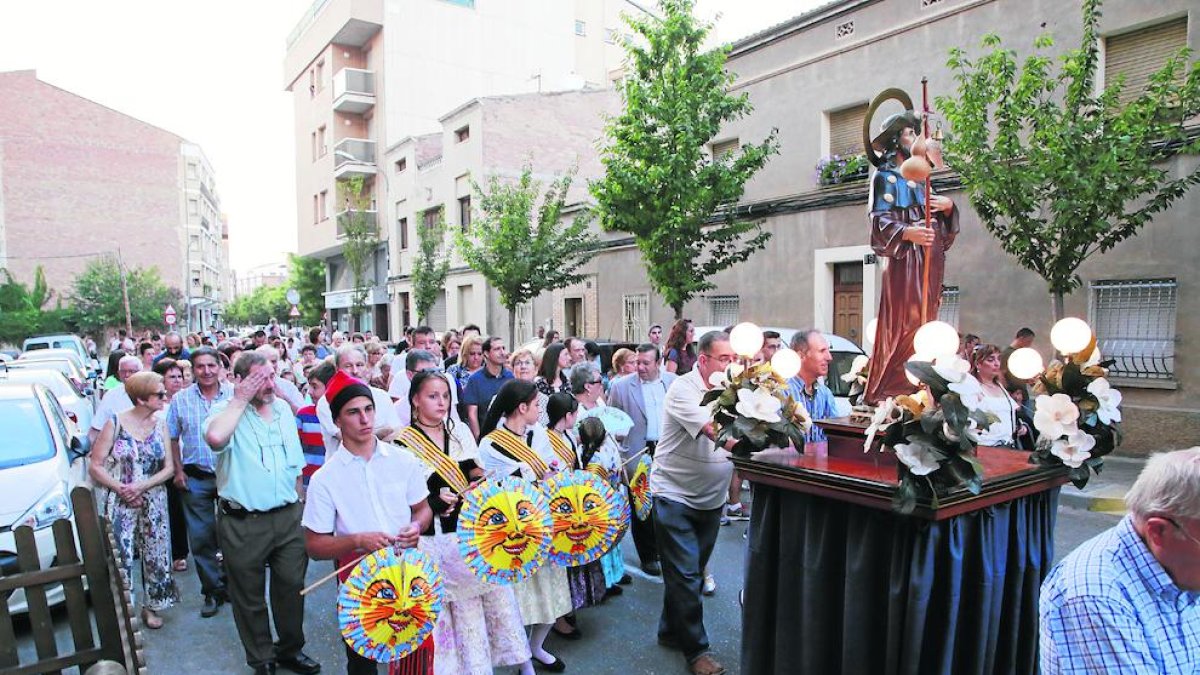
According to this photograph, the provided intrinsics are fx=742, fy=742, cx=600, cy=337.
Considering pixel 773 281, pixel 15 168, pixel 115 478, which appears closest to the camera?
pixel 115 478

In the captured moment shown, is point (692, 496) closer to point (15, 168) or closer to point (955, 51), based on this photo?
point (955, 51)

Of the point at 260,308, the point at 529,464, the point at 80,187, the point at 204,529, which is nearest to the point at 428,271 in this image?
the point at 204,529

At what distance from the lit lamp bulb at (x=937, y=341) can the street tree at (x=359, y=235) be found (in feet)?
102

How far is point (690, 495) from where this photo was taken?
4.38 m

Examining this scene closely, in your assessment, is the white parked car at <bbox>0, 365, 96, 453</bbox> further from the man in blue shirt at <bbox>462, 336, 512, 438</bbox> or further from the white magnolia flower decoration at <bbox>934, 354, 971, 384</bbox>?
the white magnolia flower decoration at <bbox>934, 354, 971, 384</bbox>

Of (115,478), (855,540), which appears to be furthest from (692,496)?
(115,478)

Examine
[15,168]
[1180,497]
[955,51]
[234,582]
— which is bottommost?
[234,582]

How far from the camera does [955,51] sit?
30.5 ft

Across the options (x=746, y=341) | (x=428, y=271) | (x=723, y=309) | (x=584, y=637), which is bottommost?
(x=584, y=637)

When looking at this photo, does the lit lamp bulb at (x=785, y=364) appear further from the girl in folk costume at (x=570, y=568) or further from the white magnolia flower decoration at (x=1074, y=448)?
the girl in folk costume at (x=570, y=568)

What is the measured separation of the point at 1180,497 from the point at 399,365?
797cm

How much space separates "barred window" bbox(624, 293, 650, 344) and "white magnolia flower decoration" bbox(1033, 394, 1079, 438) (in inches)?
600

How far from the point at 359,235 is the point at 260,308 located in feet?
163

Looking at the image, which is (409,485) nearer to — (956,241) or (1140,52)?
(956,241)
